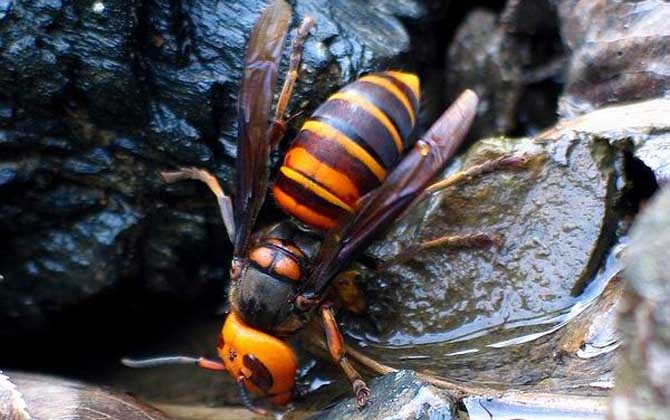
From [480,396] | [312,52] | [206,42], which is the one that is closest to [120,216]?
[206,42]

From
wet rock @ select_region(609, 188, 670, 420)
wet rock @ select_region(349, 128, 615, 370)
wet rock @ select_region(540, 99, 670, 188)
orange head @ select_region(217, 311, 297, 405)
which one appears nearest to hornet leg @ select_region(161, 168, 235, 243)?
orange head @ select_region(217, 311, 297, 405)

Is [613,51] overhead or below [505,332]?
overhead

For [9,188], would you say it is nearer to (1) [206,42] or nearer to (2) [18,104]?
(2) [18,104]

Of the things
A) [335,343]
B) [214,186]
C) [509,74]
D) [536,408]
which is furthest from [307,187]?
[509,74]

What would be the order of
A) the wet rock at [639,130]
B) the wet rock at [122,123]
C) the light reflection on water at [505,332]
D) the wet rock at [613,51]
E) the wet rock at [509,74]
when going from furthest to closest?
the wet rock at [509,74] → the wet rock at [613,51] → the wet rock at [122,123] → the light reflection on water at [505,332] → the wet rock at [639,130]

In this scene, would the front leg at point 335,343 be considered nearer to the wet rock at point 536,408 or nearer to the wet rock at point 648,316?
the wet rock at point 536,408

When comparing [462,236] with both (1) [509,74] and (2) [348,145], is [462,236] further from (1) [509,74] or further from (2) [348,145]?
(1) [509,74]

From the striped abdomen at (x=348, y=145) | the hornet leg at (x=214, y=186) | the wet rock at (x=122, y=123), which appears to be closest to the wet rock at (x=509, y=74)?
the wet rock at (x=122, y=123)
